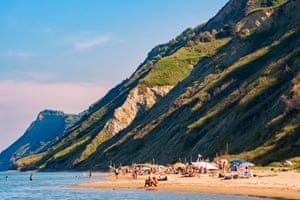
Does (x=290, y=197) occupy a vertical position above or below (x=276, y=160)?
below

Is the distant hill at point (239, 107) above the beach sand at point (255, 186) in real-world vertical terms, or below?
above

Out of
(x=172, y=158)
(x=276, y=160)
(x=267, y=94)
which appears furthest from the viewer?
(x=172, y=158)

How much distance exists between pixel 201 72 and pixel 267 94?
67.6 m

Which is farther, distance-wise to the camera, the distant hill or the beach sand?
the distant hill

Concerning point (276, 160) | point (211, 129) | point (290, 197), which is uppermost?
point (211, 129)

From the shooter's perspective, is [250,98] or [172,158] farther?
[172,158]

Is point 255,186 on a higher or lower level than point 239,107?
lower

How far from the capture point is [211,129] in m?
124

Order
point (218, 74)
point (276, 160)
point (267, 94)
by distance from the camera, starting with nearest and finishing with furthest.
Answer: point (276, 160)
point (267, 94)
point (218, 74)

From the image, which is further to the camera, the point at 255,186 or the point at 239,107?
the point at 239,107

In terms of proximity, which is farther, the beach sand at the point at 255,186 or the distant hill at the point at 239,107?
the distant hill at the point at 239,107

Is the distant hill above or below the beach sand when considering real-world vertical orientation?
above

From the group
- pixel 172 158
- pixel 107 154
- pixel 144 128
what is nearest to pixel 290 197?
pixel 172 158

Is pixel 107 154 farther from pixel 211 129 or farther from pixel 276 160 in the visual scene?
pixel 276 160
